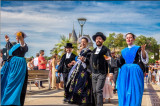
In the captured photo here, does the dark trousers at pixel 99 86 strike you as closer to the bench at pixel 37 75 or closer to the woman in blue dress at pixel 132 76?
the woman in blue dress at pixel 132 76

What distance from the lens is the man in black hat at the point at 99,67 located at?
6781mm

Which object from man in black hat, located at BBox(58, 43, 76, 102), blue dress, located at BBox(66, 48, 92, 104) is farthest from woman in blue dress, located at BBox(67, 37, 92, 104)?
man in black hat, located at BBox(58, 43, 76, 102)

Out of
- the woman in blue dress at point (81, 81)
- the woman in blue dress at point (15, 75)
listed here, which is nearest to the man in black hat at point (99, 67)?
the woman in blue dress at point (81, 81)

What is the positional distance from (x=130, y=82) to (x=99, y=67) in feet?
3.80

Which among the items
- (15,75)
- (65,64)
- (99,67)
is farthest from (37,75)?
(15,75)

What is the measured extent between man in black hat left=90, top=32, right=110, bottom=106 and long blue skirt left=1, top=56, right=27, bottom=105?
1.86 meters

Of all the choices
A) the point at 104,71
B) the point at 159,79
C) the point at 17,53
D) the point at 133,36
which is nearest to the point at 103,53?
the point at 104,71

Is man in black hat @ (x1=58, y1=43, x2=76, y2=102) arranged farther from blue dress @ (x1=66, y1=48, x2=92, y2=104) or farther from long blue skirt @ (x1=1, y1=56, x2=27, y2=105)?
long blue skirt @ (x1=1, y1=56, x2=27, y2=105)

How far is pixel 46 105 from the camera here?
7.64 metres

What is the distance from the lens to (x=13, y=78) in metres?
5.91

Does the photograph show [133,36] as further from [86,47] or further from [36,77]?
[36,77]

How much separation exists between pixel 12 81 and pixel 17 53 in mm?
693

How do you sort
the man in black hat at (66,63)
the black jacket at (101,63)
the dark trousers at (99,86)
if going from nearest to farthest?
1. the dark trousers at (99,86)
2. the black jacket at (101,63)
3. the man in black hat at (66,63)

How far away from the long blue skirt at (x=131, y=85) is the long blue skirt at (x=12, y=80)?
7.33ft
